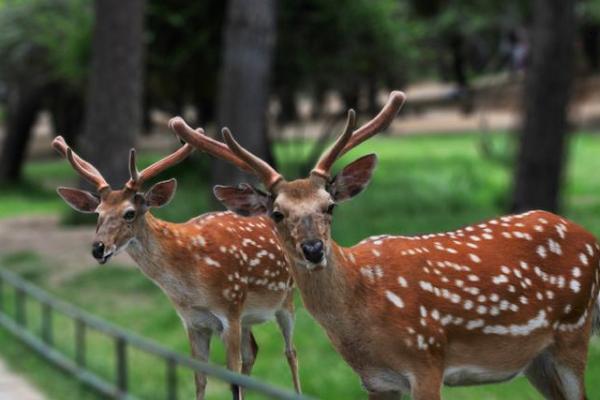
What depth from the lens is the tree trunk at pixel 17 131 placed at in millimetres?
30375

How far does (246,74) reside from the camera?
14641 millimetres

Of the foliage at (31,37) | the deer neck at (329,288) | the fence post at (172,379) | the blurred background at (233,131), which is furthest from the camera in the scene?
the foliage at (31,37)

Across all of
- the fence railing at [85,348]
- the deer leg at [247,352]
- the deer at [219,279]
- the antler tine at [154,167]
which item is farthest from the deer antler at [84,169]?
the deer leg at [247,352]

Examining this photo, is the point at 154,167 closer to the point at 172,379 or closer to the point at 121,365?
the point at 172,379

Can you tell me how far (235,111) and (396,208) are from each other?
5180 millimetres

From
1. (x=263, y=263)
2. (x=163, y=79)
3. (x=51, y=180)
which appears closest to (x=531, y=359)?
(x=263, y=263)

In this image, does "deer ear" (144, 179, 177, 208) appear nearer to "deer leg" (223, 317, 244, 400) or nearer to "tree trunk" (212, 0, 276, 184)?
"deer leg" (223, 317, 244, 400)

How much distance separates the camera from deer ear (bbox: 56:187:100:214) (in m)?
4.22

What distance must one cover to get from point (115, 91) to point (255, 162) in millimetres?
11632

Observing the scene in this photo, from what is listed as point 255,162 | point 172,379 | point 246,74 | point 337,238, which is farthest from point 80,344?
point 255,162

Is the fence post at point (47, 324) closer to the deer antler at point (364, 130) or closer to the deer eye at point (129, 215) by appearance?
the deer eye at point (129, 215)

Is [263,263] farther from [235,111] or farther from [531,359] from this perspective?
[235,111]

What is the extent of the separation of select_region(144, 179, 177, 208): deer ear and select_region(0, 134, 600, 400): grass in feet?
7.71

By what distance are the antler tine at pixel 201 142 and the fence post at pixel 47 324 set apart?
25.7 ft
